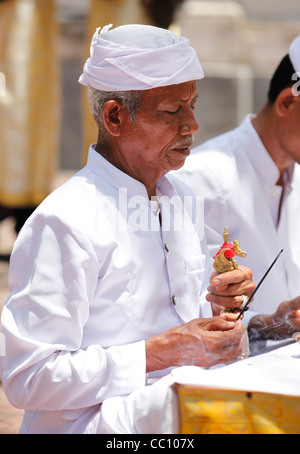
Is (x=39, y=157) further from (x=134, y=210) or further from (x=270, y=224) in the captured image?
(x=134, y=210)

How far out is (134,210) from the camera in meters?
2.92

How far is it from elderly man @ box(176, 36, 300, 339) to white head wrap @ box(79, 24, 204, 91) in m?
1.04

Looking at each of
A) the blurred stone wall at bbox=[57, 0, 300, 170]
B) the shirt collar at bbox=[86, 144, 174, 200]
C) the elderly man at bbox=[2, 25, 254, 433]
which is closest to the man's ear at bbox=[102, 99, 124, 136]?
the elderly man at bbox=[2, 25, 254, 433]

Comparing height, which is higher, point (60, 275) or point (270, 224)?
point (60, 275)

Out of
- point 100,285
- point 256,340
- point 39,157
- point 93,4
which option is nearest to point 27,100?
point 39,157

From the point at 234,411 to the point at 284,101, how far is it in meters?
2.00

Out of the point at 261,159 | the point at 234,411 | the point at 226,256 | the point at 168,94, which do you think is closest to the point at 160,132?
the point at 168,94

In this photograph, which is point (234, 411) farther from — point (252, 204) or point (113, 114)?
point (252, 204)

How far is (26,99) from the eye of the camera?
7051 millimetres

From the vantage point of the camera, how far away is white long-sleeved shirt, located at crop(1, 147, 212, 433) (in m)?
2.53

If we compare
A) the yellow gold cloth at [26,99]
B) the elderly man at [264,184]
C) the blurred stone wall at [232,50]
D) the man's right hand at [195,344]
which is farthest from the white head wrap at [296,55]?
the blurred stone wall at [232,50]

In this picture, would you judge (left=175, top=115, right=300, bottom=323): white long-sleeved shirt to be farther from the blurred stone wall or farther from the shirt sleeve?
the blurred stone wall

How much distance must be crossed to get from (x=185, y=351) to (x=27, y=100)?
4757mm

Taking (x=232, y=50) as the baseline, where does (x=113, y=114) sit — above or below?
above
